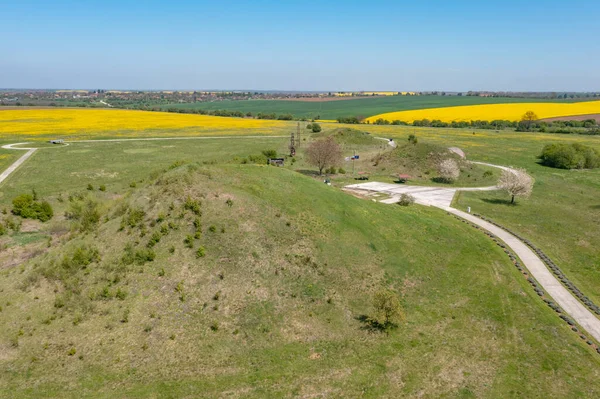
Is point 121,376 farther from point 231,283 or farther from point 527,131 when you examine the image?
point 527,131

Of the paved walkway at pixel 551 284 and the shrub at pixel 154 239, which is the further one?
the shrub at pixel 154 239

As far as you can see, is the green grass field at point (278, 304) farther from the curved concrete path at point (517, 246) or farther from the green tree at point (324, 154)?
the green tree at point (324, 154)

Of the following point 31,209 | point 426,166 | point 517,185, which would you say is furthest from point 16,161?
point 517,185

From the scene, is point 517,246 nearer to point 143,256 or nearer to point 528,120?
point 143,256

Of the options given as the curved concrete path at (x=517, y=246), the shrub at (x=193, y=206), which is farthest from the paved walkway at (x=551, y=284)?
the shrub at (x=193, y=206)

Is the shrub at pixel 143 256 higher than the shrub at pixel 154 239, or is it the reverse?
the shrub at pixel 154 239

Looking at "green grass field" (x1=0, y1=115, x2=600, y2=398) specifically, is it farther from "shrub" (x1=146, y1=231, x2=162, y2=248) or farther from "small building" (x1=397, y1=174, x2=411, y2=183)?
"small building" (x1=397, y1=174, x2=411, y2=183)

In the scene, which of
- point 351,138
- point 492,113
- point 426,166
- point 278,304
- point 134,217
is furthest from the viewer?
point 492,113
